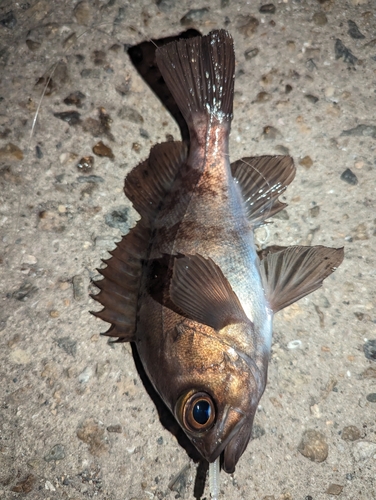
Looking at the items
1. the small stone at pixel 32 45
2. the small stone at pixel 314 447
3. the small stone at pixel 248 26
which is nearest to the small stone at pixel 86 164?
the small stone at pixel 32 45

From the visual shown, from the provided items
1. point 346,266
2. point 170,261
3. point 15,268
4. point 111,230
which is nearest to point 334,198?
point 346,266

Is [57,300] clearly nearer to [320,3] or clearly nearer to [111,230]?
[111,230]

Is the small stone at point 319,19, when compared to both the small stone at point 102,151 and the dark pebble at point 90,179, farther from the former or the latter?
the dark pebble at point 90,179

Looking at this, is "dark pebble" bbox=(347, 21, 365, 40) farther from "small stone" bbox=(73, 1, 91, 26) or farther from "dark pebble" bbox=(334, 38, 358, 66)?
"small stone" bbox=(73, 1, 91, 26)

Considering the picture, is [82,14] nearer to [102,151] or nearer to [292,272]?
[102,151]

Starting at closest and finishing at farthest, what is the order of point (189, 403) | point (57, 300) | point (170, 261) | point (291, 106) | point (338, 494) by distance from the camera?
point (189, 403) → point (170, 261) → point (338, 494) → point (57, 300) → point (291, 106)

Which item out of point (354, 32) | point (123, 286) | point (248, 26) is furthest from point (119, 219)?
point (354, 32)
